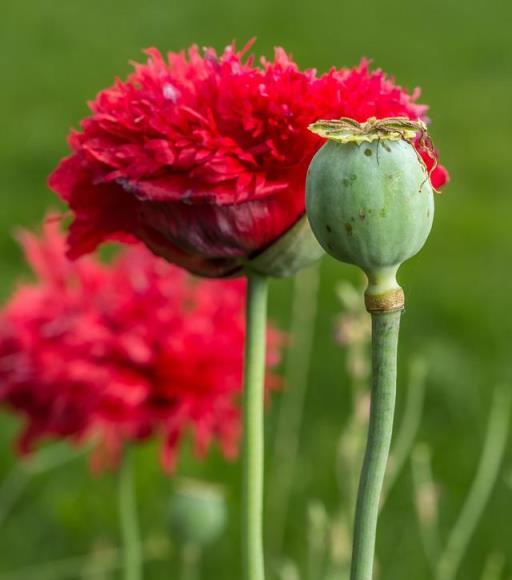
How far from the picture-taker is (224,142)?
449mm

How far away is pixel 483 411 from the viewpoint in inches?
61.1

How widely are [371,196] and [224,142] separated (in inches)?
4.1

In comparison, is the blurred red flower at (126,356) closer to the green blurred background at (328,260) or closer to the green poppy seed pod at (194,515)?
the green poppy seed pod at (194,515)

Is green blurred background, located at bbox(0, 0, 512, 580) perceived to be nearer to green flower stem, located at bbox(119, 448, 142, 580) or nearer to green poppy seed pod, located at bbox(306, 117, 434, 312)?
green flower stem, located at bbox(119, 448, 142, 580)

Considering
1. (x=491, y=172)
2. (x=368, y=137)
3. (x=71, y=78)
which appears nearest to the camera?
(x=368, y=137)

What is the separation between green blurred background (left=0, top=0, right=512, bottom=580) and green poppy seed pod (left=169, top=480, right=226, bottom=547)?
177mm

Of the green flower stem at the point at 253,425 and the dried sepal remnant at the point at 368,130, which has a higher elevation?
the dried sepal remnant at the point at 368,130

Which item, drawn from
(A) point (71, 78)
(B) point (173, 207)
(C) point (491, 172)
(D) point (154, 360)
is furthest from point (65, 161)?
(A) point (71, 78)

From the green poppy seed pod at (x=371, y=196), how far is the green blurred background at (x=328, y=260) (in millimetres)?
464

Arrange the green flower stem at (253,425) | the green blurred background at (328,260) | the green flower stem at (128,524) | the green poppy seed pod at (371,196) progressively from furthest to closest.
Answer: the green blurred background at (328,260) → the green flower stem at (128,524) → the green flower stem at (253,425) → the green poppy seed pod at (371,196)

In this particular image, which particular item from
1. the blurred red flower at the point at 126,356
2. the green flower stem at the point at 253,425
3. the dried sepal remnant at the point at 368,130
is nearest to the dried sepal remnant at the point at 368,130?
the dried sepal remnant at the point at 368,130

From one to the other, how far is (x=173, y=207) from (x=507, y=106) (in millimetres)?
2318

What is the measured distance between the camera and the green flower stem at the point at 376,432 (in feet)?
1.20

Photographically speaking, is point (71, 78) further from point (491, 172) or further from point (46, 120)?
point (491, 172)
